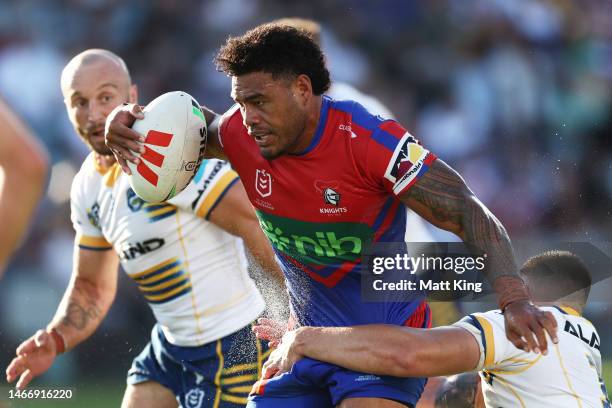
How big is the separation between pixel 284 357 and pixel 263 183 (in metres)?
0.79

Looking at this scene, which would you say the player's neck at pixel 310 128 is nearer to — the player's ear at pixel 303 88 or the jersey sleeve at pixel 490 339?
the player's ear at pixel 303 88

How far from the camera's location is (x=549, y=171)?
38.7 ft

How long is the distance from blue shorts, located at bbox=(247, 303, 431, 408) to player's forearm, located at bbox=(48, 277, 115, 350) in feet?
6.06

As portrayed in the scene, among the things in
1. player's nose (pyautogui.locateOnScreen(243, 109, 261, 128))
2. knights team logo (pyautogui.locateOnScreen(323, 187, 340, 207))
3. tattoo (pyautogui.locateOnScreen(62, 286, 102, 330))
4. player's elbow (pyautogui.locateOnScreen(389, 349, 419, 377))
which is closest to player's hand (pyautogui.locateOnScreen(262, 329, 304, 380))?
player's elbow (pyautogui.locateOnScreen(389, 349, 419, 377))

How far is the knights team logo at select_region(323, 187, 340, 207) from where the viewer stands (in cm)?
437

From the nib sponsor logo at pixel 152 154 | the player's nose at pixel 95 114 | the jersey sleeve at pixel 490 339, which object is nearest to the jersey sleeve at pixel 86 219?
the player's nose at pixel 95 114

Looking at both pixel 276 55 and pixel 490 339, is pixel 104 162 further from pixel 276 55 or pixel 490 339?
pixel 490 339

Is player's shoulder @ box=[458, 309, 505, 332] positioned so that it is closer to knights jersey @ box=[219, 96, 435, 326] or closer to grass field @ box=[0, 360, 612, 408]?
knights jersey @ box=[219, 96, 435, 326]

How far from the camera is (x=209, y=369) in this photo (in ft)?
18.8

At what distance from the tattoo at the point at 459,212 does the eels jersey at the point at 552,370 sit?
438mm

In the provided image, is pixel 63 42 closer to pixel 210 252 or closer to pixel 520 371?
pixel 210 252

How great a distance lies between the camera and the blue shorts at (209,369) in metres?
5.63

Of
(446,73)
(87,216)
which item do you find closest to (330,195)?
(87,216)

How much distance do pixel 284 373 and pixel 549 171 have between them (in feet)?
26.1
